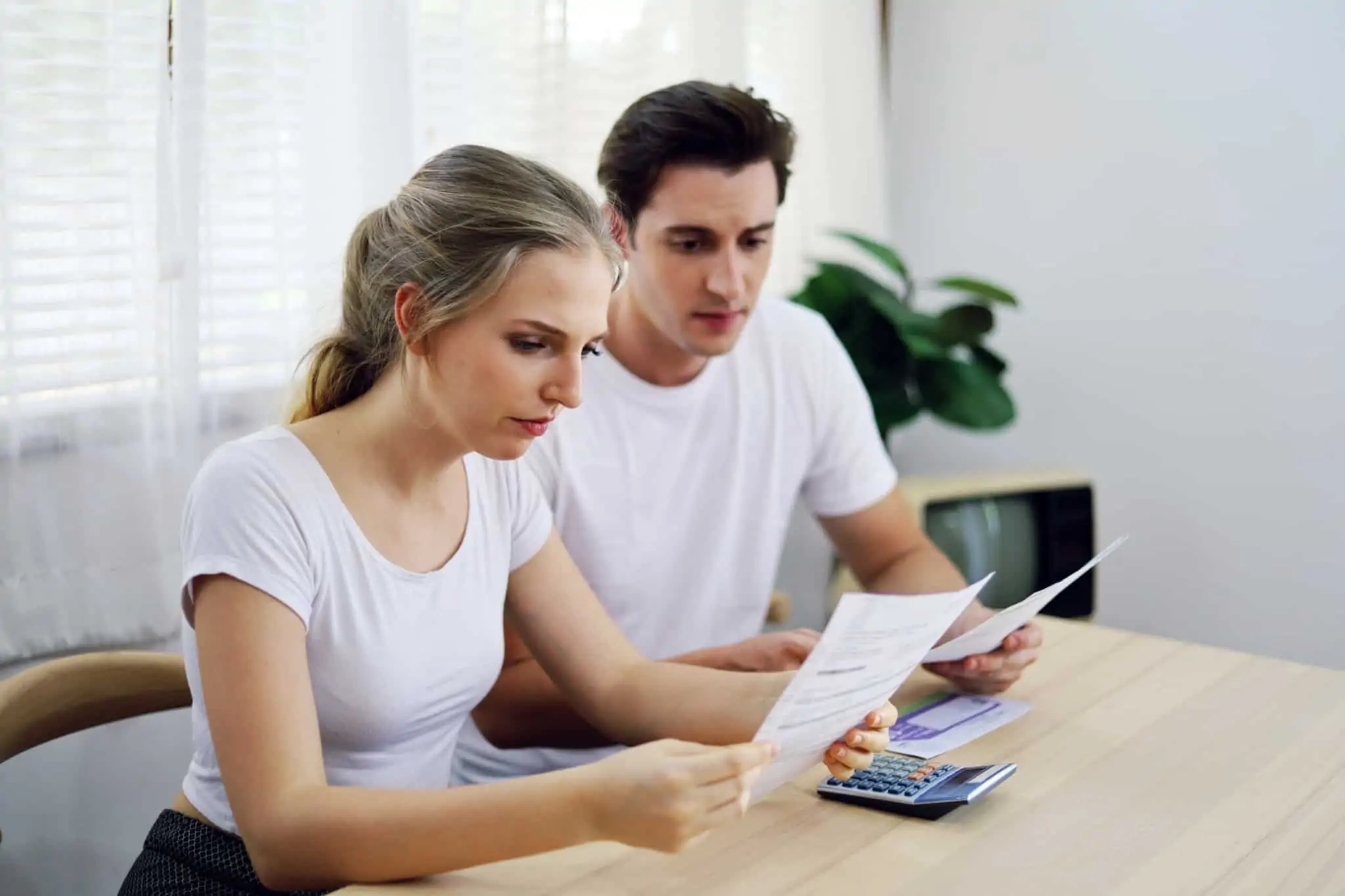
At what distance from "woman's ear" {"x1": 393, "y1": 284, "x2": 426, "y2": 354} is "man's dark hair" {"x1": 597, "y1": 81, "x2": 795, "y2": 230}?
61 centimetres

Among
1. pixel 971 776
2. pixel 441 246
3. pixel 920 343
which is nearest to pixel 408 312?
pixel 441 246

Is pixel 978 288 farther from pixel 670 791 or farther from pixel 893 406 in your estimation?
pixel 670 791

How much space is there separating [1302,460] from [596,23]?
65.5 inches

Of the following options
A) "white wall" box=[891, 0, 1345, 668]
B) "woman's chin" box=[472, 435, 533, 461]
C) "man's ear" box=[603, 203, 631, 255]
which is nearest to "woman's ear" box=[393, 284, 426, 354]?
"woman's chin" box=[472, 435, 533, 461]

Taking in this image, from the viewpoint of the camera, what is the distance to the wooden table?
108 centimetres

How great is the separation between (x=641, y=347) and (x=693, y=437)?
151mm

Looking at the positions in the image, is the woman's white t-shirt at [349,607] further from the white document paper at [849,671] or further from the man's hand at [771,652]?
the white document paper at [849,671]

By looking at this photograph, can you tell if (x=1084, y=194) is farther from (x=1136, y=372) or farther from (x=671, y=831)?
(x=671, y=831)

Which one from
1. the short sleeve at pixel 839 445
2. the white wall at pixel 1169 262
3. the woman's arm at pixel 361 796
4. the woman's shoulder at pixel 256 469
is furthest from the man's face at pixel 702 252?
the white wall at pixel 1169 262

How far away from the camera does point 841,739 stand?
4.02ft

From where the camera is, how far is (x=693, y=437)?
1934 mm

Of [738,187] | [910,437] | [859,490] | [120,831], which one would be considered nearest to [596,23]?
[738,187]

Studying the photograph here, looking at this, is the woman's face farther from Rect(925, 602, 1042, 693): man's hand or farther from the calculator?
A: Rect(925, 602, 1042, 693): man's hand

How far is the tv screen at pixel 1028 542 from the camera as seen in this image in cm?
266
